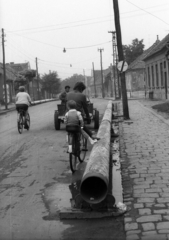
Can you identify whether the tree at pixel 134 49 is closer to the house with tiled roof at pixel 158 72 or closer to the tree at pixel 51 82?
the tree at pixel 51 82

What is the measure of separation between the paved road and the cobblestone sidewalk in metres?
0.25

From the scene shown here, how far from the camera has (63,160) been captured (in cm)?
782

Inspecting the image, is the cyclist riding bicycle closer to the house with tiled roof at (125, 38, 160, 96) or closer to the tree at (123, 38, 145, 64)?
the house with tiled roof at (125, 38, 160, 96)

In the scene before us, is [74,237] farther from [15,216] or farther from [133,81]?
[133,81]

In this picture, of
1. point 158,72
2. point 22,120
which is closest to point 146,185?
point 22,120

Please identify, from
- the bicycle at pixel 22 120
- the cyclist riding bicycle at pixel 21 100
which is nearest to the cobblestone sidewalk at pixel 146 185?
the bicycle at pixel 22 120

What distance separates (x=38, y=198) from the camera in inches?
206

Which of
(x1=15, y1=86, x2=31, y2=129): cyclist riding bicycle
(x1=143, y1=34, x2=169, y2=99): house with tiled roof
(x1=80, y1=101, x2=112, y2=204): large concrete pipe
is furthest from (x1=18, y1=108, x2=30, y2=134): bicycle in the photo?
(x1=143, y1=34, x2=169, y2=99): house with tiled roof

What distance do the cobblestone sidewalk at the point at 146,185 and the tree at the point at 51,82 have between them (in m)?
67.6

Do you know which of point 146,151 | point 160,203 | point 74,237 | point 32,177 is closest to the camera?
point 74,237

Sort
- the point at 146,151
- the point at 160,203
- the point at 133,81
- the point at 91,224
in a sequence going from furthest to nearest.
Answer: the point at 133,81 → the point at 146,151 → the point at 160,203 → the point at 91,224

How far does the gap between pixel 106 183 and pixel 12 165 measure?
11.1ft

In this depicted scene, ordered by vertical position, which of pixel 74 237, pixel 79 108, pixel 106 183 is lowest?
pixel 74 237

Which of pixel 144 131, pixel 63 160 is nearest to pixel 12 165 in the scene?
pixel 63 160
